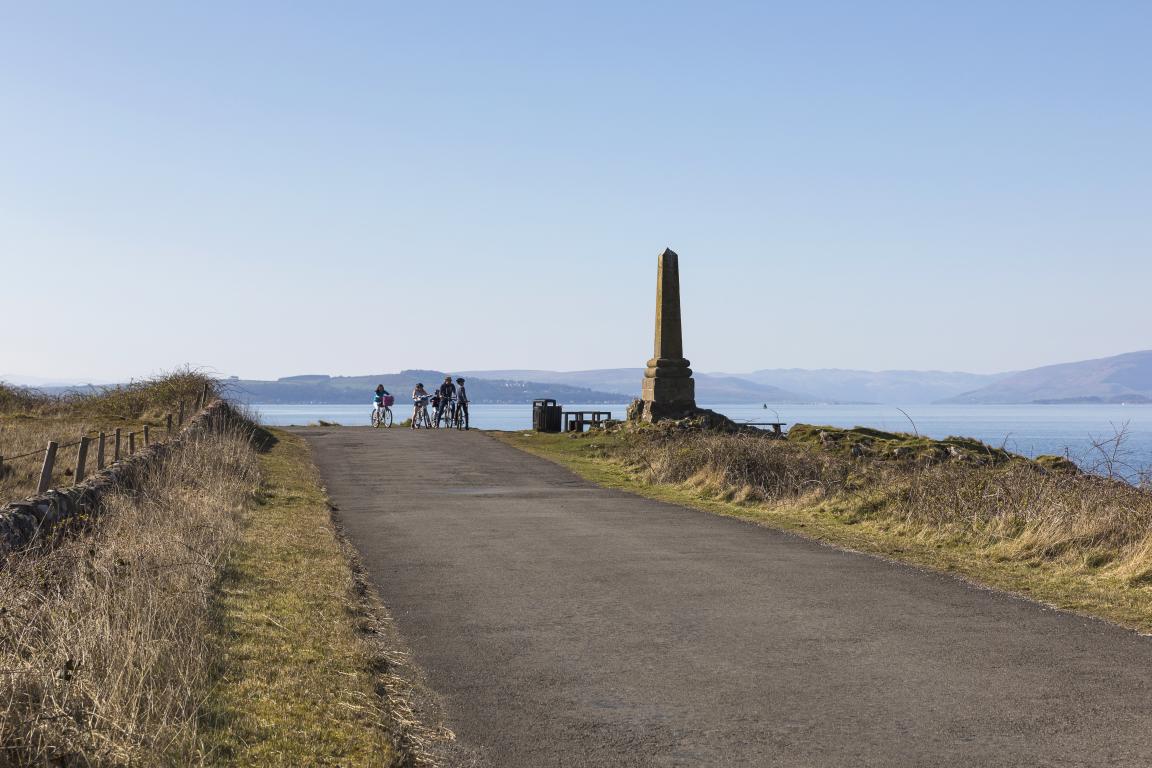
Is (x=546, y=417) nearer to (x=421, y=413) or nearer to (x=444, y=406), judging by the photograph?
(x=444, y=406)

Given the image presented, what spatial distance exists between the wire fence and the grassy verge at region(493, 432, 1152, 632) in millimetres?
9031

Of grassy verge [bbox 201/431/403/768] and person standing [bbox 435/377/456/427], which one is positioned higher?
person standing [bbox 435/377/456/427]

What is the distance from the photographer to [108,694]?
632 centimetres

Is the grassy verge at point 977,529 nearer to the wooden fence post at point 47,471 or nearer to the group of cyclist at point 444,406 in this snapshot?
the wooden fence post at point 47,471

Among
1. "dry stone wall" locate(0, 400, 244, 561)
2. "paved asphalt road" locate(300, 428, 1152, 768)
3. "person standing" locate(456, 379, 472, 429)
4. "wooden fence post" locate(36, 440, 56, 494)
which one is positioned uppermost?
"person standing" locate(456, 379, 472, 429)

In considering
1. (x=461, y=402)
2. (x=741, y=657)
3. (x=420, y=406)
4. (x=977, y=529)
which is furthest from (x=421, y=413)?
(x=741, y=657)

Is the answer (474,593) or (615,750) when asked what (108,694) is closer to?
(615,750)

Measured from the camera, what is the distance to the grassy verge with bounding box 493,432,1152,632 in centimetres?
1109

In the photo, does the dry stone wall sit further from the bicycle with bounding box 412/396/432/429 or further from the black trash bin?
the bicycle with bounding box 412/396/432/429

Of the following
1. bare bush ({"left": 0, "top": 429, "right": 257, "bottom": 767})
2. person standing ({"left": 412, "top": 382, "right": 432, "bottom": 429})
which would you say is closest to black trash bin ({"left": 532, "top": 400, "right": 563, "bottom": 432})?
person standing ({"left": 412, "top": 382, "right": 432, "bottom": 429})

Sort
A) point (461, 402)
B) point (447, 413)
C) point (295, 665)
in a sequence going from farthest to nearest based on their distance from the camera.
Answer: point (447, 413), point (461, 402), point (295, 665)

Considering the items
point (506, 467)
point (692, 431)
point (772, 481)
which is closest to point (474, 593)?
point (772, 481)

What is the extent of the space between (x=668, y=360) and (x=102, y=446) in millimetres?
19878

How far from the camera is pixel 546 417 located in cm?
3978
